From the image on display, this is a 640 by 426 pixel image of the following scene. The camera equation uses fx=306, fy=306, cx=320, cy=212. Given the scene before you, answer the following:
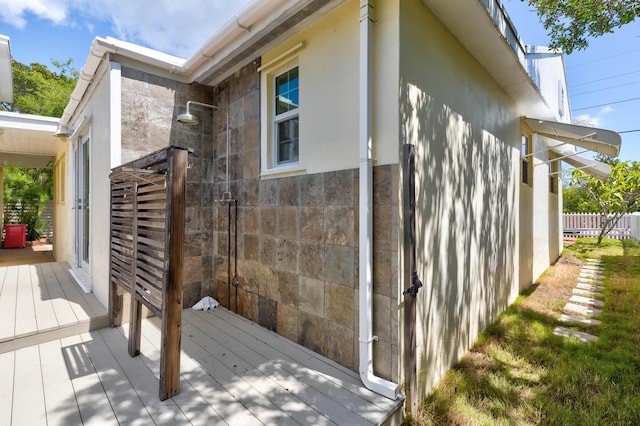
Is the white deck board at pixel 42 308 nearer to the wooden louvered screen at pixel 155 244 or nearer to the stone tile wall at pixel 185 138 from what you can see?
the wooden louvered screen at pixel 155 244

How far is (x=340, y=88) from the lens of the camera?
290 centimetres

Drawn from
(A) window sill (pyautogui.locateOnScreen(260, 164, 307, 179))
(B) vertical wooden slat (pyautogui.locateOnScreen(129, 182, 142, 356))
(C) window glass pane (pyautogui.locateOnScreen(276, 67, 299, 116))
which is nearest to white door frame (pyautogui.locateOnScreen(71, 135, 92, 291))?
(B) vertical wooden slat (pyautogui.locateOnScreen(129, 182, 142, 356))

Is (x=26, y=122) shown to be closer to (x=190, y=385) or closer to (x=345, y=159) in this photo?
(x=190, y=385)

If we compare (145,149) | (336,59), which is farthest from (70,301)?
(336,59)

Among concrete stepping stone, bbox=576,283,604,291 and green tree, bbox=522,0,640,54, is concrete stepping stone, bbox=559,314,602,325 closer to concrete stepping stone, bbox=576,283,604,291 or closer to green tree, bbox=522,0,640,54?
concrete stepping stone, bbox=576,283,604,291

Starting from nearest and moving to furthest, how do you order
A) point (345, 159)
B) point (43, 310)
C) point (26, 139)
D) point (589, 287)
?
point (345, 159) < point (43, 310) < point (589, 287) < point (26, 139)

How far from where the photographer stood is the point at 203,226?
4637mm

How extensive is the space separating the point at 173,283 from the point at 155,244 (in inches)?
18.5

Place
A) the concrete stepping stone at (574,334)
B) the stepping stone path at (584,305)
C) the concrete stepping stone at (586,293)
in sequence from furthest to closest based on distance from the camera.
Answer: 1. the concrete stepping stone at (586,293)
2. the stepping stone path at (584,305)
3. the concrete stepping stone at (574,334)

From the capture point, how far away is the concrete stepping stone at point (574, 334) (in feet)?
12.8

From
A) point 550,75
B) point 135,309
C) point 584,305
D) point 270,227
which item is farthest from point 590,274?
point 135,309

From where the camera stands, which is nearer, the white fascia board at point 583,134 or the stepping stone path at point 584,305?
the stepping stone path at point 584,305

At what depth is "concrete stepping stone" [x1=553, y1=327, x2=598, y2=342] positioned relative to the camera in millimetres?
3907

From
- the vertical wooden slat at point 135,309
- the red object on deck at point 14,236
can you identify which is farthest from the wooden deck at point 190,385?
the red object on deck at point 14,236
